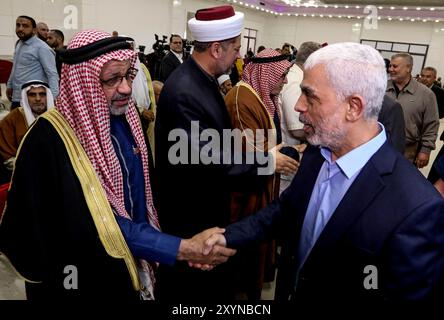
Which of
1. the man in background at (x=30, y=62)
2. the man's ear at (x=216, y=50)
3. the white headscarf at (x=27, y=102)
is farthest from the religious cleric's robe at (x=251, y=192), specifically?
the man in background at (x=30, y=62)

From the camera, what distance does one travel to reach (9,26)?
1084cm

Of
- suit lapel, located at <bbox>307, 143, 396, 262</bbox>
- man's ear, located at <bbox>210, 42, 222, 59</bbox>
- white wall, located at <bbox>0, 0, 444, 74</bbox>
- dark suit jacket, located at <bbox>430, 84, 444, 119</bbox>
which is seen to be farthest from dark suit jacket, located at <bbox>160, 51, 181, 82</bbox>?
dark suit jacket, located at <bbox>430, 84, 444, 119</bbox>

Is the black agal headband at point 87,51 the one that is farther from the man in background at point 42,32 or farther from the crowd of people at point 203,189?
the man in background at point 42,32

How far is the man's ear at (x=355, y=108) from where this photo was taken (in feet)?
4.02

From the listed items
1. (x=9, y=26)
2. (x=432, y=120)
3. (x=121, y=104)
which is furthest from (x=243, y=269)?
(x=9, y=26)

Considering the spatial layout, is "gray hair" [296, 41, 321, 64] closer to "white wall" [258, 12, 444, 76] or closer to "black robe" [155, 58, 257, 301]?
"black robe" [155, 58, 257, 301]

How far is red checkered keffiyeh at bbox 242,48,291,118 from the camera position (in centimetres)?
288

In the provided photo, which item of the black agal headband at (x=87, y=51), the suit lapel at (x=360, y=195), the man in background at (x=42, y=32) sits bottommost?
the man in background at (x=42, y=32)

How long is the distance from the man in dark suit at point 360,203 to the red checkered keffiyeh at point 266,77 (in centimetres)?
150

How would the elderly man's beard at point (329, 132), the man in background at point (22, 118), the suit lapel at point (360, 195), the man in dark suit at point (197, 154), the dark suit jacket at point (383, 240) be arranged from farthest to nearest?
1. the man in background at point (22, 118)
2. the man in dark suit at point (197, 154)
3. the elderly man's beard at point (329, 132)
4. the suit lapel at point (360, 195)
5. the dark suit jacket at point (383, 240)

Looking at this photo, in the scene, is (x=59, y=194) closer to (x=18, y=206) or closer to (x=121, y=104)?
(x=18, y=206)

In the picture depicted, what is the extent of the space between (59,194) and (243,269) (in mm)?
1720

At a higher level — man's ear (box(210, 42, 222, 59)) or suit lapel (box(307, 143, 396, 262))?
man's ear (box(210, 42, 222, 59))

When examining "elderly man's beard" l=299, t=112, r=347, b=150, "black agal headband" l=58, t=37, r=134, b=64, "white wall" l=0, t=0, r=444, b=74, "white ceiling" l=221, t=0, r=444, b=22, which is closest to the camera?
"elderly man's beard" l=299, t=112, r=347, b=150
